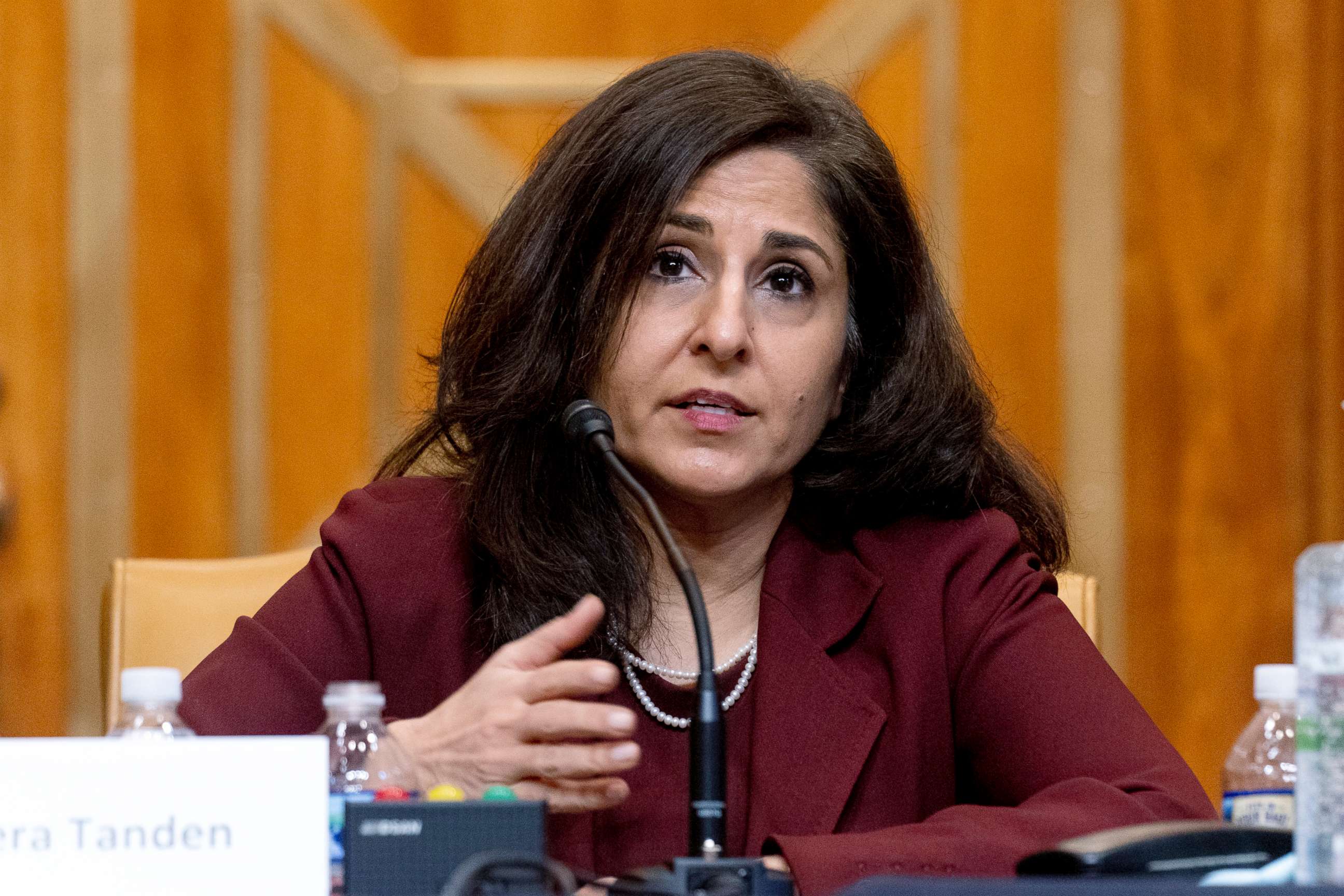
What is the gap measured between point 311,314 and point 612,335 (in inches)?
59.2

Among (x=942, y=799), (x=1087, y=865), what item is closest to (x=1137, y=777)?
(x=942, y=799)

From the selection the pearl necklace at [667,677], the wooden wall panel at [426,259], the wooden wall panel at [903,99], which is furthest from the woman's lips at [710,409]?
the wooden wall panel at [903,99]

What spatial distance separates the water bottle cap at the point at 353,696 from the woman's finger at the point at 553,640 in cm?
16

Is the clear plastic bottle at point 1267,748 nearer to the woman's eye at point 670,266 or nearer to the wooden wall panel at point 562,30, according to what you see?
the woman's eye at point 670,266

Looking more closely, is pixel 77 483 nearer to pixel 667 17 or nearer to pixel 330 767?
pixel 667 17

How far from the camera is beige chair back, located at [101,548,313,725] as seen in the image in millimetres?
1937

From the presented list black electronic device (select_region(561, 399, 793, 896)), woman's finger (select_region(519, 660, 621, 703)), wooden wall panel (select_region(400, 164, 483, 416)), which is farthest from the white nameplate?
wooden wall panel (select_region(400, 164, 483, 416))

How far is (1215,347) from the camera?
3.19m

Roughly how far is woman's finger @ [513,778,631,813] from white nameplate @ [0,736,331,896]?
0.40 meters

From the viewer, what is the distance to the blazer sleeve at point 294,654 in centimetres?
159

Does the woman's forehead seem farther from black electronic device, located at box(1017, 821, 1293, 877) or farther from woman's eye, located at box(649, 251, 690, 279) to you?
black electronic device, located at box(1017, 821, 1293, 877)

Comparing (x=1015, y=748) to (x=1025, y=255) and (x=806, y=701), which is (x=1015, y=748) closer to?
(x=806, y=701)

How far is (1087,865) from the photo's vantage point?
1.01 meters

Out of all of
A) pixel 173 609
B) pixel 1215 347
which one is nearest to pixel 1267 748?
pixel 173 609
